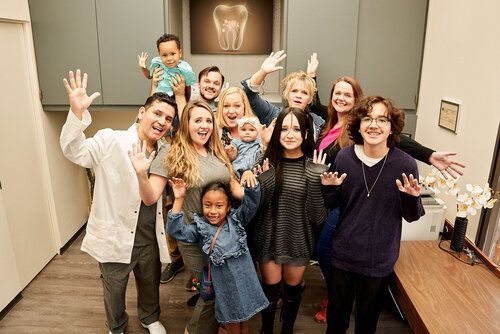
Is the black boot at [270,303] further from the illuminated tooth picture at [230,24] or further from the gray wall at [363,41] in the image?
the illuminated tooth picture at [230,24]

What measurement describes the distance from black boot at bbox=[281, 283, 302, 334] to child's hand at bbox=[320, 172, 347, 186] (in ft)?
2.28

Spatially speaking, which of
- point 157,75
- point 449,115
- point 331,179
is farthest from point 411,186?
point 157,75

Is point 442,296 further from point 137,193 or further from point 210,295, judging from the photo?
point 137,193

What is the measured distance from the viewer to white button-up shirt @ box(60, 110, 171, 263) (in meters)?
2.01

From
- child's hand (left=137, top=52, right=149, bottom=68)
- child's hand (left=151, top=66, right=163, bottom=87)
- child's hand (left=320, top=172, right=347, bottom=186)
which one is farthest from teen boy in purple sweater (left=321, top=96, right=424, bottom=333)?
child's hand (left=137, top=52, right=149, bottom=68)

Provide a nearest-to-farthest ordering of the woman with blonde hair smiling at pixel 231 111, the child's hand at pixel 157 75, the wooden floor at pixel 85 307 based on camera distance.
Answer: the woman with blonde hair smiling at pixel 231 111, the wooden floor at pixel 85 307, the child's hand at pixel 157 75

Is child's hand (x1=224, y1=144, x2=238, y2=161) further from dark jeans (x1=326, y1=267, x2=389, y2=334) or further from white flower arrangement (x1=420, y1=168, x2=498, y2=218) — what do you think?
white flower arrangement (x1=420, y1=168, x2=498, y2=218)

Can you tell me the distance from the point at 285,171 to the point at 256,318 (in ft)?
4.01

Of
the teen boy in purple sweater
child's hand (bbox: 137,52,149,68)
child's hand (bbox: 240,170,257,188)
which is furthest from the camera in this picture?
child's hand (bbox: 137,52,149,68)

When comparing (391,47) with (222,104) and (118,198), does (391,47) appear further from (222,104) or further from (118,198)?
(118,198)

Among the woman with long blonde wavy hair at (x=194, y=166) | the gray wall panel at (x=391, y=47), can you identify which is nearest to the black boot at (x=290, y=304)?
the woman with long blonde wavy hair at (x=194, y=166)

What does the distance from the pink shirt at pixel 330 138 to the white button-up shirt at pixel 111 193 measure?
3.37 ft

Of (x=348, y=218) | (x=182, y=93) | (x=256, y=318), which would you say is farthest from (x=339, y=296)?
(x=182, y=93)

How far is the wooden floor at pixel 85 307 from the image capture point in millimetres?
2582
